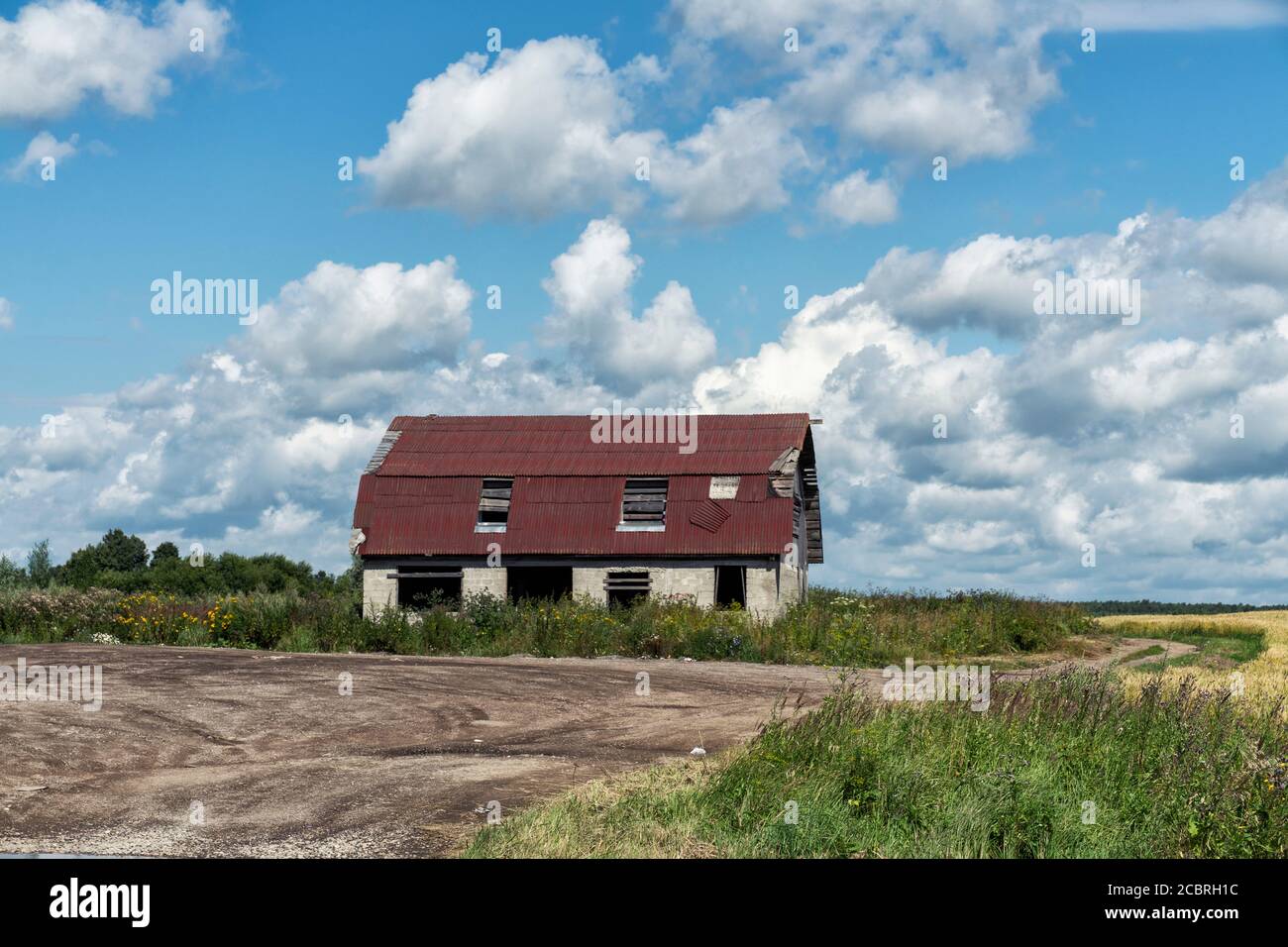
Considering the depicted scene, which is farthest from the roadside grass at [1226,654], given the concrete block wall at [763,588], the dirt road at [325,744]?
the concrete block wall at [763,588]

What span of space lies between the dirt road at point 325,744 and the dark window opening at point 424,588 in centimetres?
1324

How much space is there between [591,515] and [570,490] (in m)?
1.22

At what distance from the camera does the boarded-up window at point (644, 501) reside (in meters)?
38.8

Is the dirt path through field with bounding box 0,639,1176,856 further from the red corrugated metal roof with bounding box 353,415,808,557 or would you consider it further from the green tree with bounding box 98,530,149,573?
the green tree with bounding box 98,530,149,573

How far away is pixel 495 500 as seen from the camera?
131ft

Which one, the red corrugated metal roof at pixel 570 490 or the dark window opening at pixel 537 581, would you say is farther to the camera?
the dark window opening at pixel 537 581

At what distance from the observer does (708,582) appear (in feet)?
124

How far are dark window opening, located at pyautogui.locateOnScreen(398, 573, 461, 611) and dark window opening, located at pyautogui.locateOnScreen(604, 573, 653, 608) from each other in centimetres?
451

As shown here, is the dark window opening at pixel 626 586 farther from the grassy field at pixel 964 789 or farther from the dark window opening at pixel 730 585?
the grassy field at pixel 964 789

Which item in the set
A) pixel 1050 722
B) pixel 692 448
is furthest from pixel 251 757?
pixel 692 448

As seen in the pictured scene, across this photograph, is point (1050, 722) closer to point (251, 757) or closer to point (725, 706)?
point (725, 706)

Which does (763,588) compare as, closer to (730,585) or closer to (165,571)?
(730,585)

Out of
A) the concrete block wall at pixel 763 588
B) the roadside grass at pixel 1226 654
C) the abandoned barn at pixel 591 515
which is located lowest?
the roadside grass at pixel 1226 654
